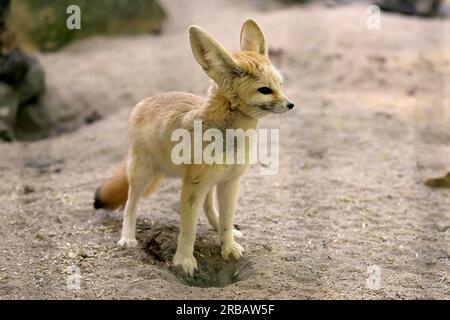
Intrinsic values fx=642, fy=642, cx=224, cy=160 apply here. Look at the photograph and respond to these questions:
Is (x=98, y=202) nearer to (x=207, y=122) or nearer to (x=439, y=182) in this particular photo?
(x=207, y=122)

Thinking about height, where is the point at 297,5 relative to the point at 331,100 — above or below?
above

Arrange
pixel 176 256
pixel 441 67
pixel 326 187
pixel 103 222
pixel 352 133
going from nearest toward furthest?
pixel 176 256 < pixel 103 222 < pixel 326 187 < pixel 352 133 < pixel 441 67

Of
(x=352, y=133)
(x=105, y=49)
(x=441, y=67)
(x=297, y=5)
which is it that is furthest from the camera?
(x=297, y=5)

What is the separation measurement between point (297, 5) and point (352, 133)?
5.01 meters

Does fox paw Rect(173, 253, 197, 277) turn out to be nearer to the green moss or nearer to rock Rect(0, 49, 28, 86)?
rock Rect(0, 49, 28, 86)

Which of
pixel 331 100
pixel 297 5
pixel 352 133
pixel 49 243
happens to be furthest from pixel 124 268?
pixel 297 5

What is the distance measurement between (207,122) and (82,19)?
5.07 m

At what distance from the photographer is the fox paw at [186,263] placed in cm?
312

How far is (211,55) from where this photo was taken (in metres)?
2.86

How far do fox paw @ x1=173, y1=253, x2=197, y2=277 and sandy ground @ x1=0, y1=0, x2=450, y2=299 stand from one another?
2.8 inches

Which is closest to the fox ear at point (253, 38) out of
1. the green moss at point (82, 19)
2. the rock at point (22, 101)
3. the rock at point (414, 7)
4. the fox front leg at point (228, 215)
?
the fox front leg at point (228, 215)

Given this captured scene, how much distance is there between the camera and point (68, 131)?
19.5 ft

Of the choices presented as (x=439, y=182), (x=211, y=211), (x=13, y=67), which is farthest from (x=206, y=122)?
(x=13, y=67)
